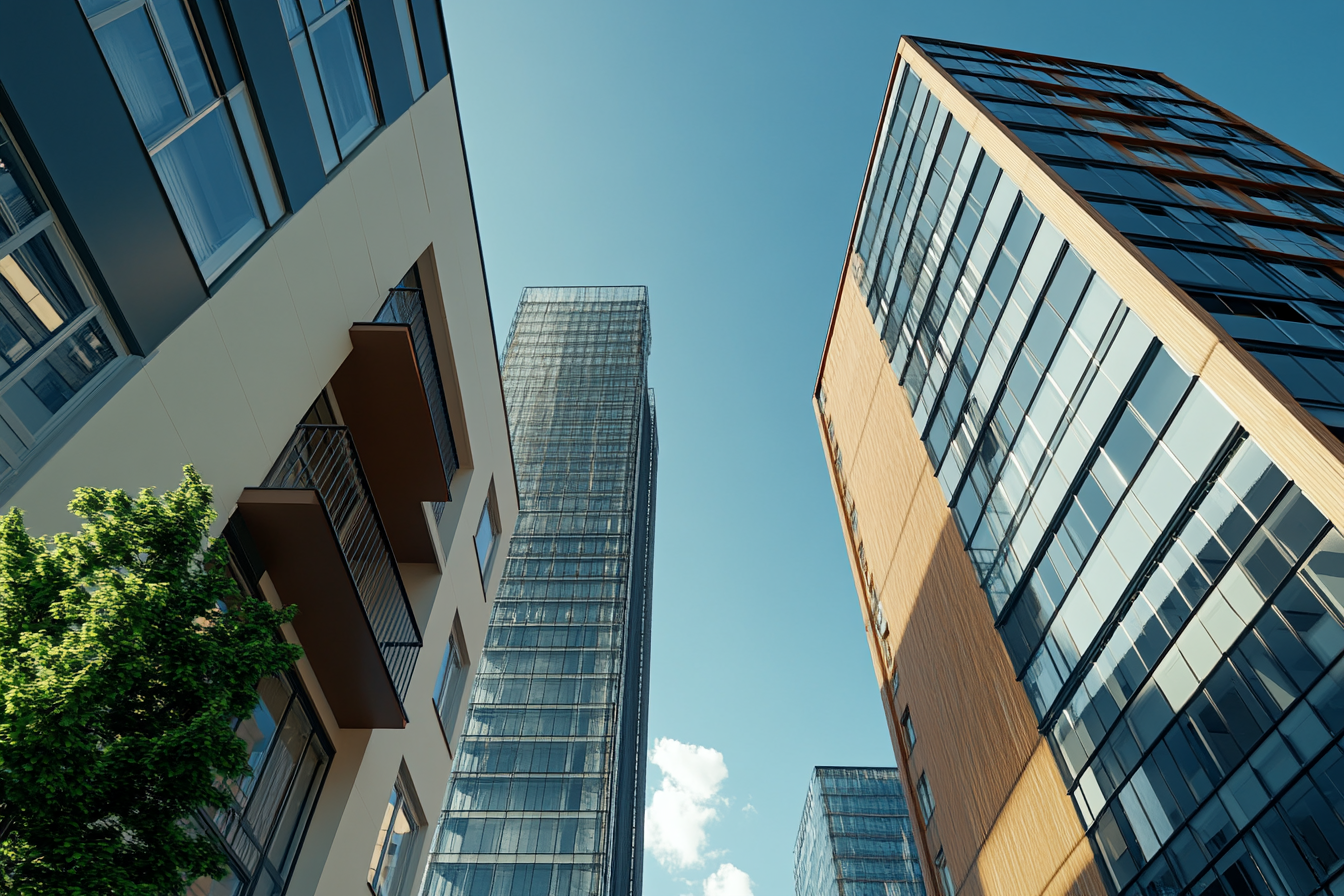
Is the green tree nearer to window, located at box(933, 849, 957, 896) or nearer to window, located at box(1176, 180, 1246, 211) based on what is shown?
window, located at box(1176, 180, 1246, 211)

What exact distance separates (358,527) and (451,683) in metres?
5.30

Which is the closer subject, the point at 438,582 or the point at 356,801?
the point at 356,801

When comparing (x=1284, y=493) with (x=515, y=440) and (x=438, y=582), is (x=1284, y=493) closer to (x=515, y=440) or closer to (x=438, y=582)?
(x=438, y=582)

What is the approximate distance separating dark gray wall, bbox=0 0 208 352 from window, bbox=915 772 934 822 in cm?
2882

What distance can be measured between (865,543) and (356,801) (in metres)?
28.2

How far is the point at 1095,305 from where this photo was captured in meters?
17.8

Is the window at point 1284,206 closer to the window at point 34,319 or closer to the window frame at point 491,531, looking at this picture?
the window frame at point 491,531

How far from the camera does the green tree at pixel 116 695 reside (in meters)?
3.76

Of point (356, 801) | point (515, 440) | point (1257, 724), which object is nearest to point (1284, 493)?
point (1257, 724)

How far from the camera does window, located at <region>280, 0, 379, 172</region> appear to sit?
349 inches

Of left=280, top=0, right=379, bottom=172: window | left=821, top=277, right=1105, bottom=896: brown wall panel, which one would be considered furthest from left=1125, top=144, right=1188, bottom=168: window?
left=280, top=0, right=379, bottom=172: window

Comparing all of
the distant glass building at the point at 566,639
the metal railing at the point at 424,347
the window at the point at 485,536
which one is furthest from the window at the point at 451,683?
the distant glass building at the point at 566,639

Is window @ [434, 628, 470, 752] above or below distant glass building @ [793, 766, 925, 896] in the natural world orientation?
below

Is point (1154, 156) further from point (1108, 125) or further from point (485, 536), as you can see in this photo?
point (485, 536)
